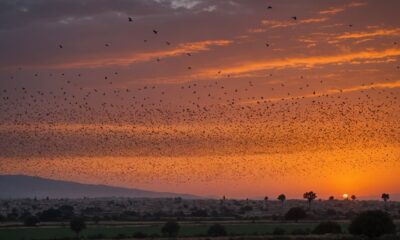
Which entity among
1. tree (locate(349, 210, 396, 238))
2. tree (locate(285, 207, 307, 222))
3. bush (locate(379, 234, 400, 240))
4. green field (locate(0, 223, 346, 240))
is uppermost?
tree (locate(285, 207, 307, 222))

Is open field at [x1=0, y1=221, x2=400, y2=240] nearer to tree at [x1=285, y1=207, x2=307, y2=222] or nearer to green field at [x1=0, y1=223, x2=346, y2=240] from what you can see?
green field at [x1=0, y1=223, x2=346, y2=240]

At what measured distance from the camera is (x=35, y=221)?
132875mm

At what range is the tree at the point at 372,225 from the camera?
81188 millimetres

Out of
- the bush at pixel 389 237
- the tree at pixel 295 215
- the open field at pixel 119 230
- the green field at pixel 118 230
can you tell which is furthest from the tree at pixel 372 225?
the tree at pixel 295 215

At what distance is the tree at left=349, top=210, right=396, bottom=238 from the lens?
81188mm

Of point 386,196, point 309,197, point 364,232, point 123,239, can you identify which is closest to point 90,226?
point 123,239

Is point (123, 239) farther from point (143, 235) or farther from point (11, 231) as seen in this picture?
point (11, 231)

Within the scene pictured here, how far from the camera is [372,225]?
8150 centimetres

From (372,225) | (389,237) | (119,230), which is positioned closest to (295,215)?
(119,230)

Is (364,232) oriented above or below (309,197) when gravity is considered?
below

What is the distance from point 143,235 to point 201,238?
1013 cm

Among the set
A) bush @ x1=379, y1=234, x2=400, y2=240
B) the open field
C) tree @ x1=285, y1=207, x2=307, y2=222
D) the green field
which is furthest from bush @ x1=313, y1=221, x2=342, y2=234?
tree @ x1=285, y1=207, x2=307, y2=222

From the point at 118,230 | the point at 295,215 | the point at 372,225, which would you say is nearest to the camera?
the point at 372,225

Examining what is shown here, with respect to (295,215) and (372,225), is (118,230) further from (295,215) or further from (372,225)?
(372,225)
